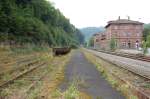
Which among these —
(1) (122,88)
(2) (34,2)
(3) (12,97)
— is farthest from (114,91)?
(2) (34,2)

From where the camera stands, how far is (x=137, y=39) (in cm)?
13550

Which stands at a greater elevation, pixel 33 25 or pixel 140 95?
pixel 33 25

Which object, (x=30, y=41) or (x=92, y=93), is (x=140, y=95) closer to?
(x=92, y=93)

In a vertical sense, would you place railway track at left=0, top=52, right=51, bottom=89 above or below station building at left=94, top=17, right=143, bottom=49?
below

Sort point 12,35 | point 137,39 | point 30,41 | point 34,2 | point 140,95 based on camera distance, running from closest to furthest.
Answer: point 140,95 < point 12,35 < point 30,41 < point 34,2 < point 137,39

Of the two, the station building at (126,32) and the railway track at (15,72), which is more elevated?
the station building at (126,32)

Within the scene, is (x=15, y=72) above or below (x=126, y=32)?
below

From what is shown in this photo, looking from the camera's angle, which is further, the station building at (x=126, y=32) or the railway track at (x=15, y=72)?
the station building at (x=126, y=32)

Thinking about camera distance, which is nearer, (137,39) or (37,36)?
(37,36)

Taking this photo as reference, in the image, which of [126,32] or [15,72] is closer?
[15,72]

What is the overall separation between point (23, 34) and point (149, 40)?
880 inches

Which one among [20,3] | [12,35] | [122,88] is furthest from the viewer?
[20,3]

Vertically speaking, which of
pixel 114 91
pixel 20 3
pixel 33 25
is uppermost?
pixel 20 3

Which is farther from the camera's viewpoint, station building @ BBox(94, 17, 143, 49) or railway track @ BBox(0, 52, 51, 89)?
station building @ BBox(94, 17, 143, 49)
